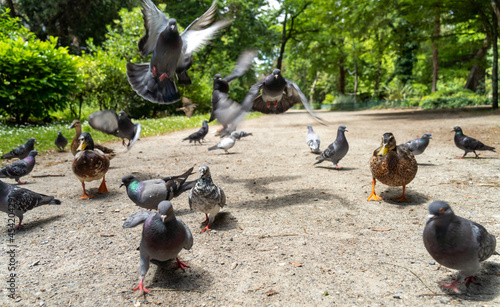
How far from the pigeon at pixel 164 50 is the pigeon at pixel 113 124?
34.2 inches

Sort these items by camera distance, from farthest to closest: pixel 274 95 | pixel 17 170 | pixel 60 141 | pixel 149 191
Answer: pixel 60 141, pixel 17 170, pixel 274 95, pixel 149 191

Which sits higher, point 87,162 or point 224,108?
point 224,108

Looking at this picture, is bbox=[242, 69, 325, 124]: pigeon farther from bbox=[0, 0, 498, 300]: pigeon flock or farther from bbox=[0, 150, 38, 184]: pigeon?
bbox=[0, 150, 38, 184]: pigeon

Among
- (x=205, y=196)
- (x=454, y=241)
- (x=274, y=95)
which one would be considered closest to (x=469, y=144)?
(x=274, y=95)

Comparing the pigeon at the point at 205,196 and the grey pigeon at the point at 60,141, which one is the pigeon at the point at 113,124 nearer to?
the pigeon at the point at 205,196

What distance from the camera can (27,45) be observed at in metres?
10.7

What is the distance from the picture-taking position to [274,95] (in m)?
4.31

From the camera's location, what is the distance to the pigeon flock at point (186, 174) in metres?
2.21

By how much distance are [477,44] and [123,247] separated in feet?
89.6

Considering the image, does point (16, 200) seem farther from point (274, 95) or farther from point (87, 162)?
point (274, 95)

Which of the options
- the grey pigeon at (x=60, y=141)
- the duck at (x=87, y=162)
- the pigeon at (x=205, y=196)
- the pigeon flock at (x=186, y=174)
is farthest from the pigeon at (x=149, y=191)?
the grey pigeon at (x=60, y=141)

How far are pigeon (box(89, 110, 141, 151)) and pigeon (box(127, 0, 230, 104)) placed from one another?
869 millimetres

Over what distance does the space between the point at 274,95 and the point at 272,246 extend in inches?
85.8

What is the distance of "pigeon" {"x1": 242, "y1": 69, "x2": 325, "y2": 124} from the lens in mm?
4035
